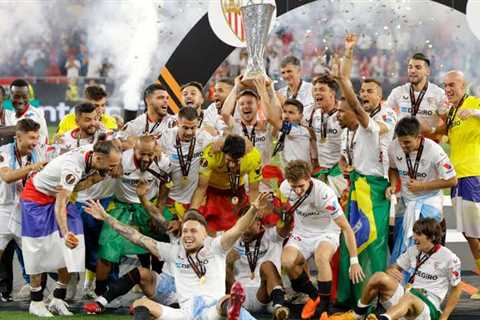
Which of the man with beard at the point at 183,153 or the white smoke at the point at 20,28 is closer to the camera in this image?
the man with beard at the point at 183,153

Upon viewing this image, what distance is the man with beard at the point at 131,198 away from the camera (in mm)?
7109

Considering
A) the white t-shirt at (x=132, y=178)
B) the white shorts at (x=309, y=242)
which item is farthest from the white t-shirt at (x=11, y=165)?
the white shorts at (x=309, y=242)

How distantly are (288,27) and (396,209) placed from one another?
12.9 meters

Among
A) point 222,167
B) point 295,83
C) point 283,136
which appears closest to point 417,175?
point 283,136

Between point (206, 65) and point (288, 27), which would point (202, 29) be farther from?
point (288, 27)

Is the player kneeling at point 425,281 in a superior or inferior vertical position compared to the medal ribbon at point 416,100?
inferior

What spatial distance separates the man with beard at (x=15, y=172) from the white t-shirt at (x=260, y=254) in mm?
1593

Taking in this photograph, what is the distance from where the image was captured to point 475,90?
1936 cm

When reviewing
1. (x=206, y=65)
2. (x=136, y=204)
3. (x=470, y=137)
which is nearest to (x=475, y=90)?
(x=206, y=65)

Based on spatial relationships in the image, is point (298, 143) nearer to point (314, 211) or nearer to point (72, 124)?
point (314, 211)

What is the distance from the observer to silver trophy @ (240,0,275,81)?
742 cm

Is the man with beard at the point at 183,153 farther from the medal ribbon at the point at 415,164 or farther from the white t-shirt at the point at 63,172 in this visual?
the medal ribbon at the point at 415,164

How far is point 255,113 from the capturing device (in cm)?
767

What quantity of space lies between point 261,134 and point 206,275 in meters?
1.77
